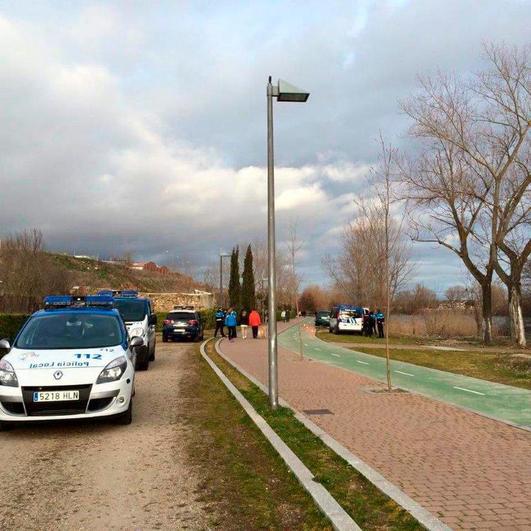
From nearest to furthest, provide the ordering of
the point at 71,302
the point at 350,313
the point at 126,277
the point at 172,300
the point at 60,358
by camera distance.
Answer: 1. the point at 60,358
2. the point at 71,302
3. the point at 350,313
4. the point at 172,300
5. the point at 126,277

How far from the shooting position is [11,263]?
38812 millimetres

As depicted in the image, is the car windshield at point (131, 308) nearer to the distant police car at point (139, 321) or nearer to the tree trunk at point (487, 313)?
the distant police car at point (139, 321)

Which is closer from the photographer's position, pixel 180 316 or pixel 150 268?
pixel 180 316

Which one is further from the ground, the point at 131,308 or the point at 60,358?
the point at 131,308

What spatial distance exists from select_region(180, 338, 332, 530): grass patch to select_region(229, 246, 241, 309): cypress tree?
4893cm

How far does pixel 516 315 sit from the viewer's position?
25.5m

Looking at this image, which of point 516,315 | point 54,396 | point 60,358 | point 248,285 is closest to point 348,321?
point 516,315

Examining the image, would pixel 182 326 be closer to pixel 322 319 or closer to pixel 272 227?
pixel 272 227

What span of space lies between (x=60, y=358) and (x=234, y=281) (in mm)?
52369

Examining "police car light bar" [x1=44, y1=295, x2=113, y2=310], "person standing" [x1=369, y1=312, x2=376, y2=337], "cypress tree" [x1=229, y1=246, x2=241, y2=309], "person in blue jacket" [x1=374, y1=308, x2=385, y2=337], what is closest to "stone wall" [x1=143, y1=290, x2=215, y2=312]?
→ "cypress tree" [x1=229, y1=246, x2=241, y2=309]

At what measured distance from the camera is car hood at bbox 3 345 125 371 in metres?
7.15

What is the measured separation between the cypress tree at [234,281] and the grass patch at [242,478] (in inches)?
1926

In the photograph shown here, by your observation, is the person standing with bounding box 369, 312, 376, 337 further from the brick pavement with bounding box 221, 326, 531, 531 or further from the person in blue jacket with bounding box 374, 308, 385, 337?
the brick pavement with bounding box 221, 326, 531, 531

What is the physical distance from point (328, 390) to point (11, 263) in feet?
109
